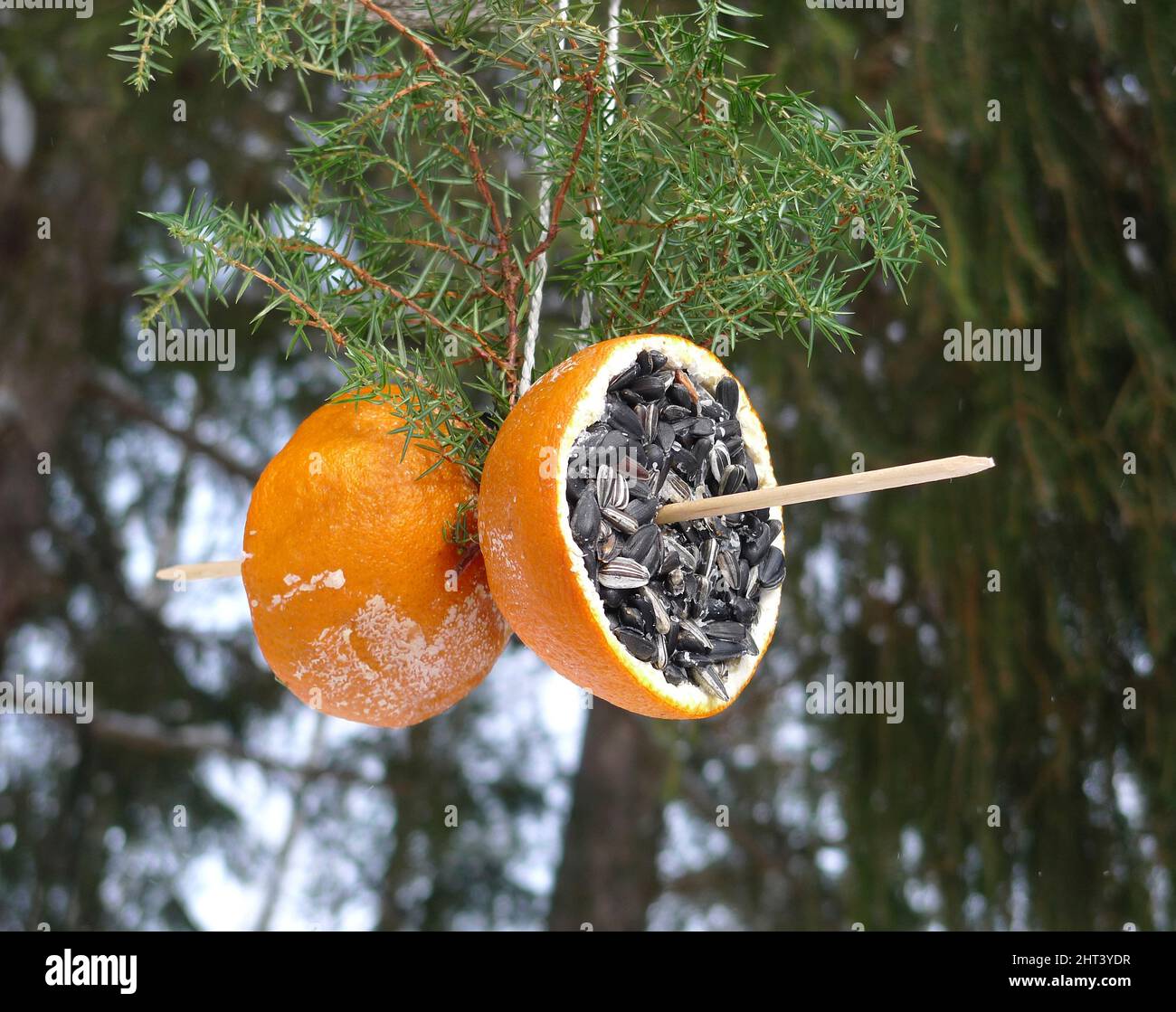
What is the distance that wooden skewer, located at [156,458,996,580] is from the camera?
22.5 inches

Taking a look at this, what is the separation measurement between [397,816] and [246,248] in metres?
1.85

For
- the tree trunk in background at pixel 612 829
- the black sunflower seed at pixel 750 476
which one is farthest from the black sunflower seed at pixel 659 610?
the tree trunk in background at pixel 612 829

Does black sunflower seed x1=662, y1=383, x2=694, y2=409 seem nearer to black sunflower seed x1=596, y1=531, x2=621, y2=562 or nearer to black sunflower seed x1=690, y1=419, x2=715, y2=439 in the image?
black sunflower seed x1=690, y1=419, x2=715, y2=439

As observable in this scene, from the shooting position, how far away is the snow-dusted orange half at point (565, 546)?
2.16 ft

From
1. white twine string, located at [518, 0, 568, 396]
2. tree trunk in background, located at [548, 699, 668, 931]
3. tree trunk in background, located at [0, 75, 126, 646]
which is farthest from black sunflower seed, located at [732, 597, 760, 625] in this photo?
tree trunk in background, located at [0, 75, 126, 646]

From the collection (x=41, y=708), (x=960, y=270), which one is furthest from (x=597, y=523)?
(x=41, y=708)

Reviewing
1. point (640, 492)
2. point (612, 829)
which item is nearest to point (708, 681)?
point (640, 492)

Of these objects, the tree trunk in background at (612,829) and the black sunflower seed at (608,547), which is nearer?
the black sunflower seed at (608,547)

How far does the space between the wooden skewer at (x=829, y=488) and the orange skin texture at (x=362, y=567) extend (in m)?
0.19

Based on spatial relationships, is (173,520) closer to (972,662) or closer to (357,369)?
(972,662)

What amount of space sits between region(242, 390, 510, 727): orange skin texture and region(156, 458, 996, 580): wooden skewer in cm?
19

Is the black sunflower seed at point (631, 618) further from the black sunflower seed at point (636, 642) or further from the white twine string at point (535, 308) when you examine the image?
the white twine string at point (535, 308)

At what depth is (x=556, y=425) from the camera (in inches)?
26.5

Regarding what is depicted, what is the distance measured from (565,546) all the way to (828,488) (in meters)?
0.15
